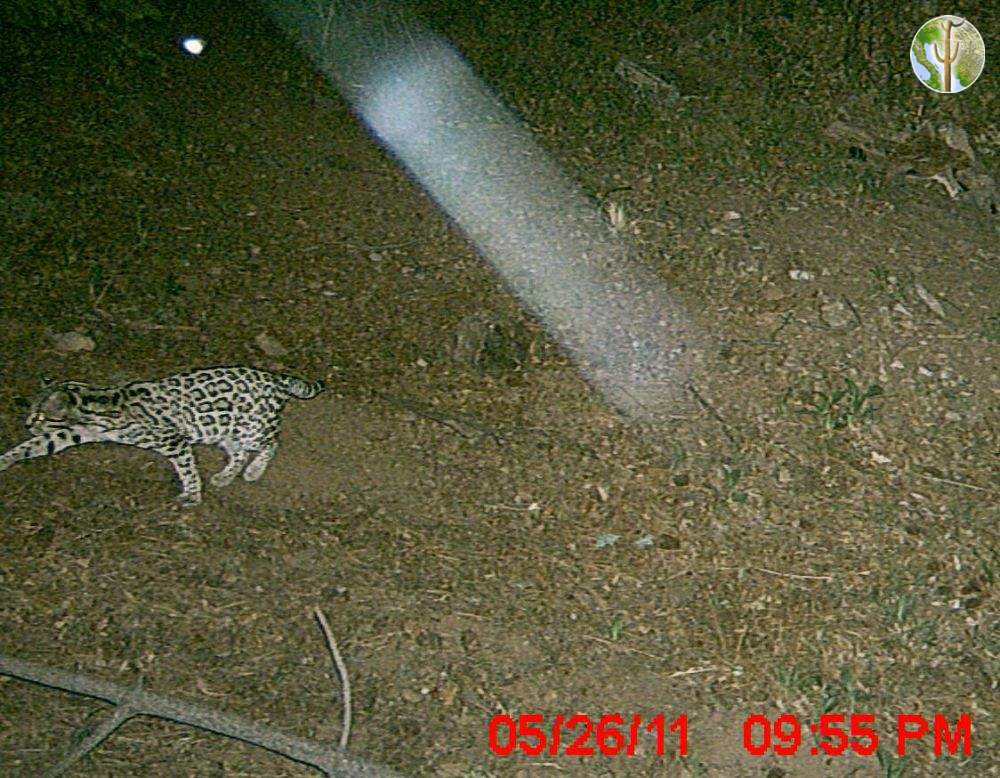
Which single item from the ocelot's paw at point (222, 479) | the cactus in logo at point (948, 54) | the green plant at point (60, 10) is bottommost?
the ocelot's paw at point (222, 479)

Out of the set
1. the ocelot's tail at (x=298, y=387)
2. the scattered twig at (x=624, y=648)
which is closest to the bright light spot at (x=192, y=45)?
the ocelot's tail at (x=298, y=387)

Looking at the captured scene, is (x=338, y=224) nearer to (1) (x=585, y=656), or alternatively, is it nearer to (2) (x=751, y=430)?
(2) (x=751, y=430)

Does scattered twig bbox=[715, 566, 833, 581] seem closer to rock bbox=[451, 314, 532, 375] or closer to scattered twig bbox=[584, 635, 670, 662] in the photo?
scattered twig bbox=[584, 635, 670, 662]

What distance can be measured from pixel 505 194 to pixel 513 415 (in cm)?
232

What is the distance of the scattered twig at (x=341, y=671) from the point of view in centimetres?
477

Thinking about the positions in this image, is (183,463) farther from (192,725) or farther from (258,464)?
(192,725)

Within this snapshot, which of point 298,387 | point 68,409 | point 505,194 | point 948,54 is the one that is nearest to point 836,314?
point 505,194

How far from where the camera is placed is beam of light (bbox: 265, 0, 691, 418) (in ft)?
24.2

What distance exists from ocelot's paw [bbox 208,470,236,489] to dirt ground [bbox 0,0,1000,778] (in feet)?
0.44

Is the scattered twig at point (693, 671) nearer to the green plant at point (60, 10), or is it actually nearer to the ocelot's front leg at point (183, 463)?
the ocelot's front leg at point (183, 463)

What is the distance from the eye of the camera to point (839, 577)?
19.6 feet
